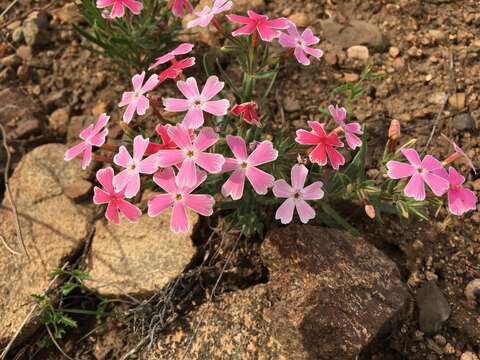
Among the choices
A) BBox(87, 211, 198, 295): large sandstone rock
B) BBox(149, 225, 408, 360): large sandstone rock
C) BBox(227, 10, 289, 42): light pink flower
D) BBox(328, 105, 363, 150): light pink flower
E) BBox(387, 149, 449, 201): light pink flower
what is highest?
BBox(227, 10, 289, 42): light pink flower

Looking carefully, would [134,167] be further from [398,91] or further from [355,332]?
[398,91]

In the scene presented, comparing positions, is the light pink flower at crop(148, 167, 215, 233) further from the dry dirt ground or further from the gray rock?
the gray rock

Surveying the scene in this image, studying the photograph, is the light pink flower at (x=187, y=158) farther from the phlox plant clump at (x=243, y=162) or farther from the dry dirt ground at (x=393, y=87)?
the dry dirt ground at (x=393, y=87)

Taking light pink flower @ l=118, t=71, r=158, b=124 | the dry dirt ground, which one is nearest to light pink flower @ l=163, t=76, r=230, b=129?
light pink flower @ l=118, t=71, r=158, b=124

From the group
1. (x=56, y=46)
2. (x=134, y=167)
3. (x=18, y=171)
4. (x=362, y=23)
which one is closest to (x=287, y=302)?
(x=134, y=167)

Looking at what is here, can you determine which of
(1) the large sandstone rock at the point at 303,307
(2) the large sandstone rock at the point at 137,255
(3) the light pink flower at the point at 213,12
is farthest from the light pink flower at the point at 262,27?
(2) the large sandstone rock at the point at 137,255

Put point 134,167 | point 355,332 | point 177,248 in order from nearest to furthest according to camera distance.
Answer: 1. point 134,167
2. point 355,332
3. point 177,248
